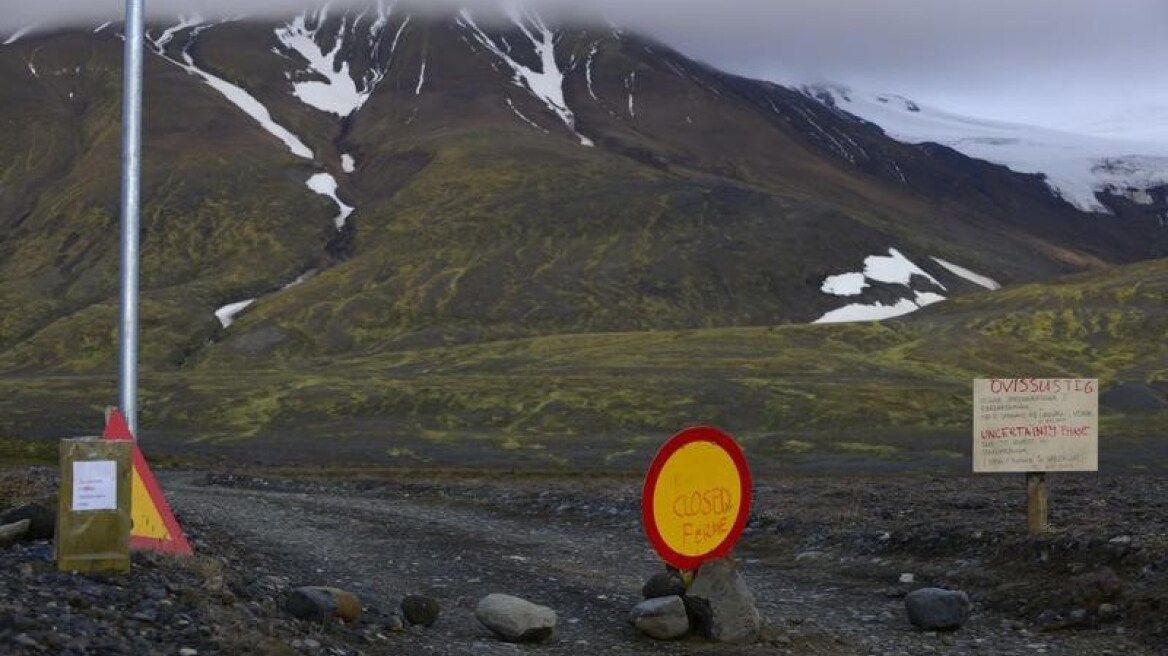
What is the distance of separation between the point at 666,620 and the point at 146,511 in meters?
5.88

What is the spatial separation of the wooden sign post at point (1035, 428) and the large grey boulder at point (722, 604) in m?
6.75

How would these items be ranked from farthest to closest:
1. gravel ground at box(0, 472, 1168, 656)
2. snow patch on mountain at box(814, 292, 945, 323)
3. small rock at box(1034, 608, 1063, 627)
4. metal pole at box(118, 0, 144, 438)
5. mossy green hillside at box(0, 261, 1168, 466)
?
snow patch on mountain at box(814, 292, 945, 323), mossy green hillside at box(0, 261, 1168, 466), small rock at box(1034, 608, 1063, 627), metal pole at box(118, 0, 144, 438), gravel ground at box(0, 472, 1168, 656)

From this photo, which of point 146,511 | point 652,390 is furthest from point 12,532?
point 652,390

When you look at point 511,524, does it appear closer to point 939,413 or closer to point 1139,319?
point 939,413

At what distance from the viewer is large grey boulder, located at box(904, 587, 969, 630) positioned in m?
16.4

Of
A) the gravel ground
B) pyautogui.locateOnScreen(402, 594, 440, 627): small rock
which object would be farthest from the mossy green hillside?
pyautogui.locateOnScreen(402, 594, 440, 627): small rock

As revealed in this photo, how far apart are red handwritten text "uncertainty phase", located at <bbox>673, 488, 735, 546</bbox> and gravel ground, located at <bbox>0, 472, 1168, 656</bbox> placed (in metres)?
1.16

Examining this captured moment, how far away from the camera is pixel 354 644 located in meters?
14.0

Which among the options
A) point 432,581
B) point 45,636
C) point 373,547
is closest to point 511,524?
point 373,547

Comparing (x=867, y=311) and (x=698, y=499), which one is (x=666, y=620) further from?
Answer: (x=867, y=311)

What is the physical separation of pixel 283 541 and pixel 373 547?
192cm

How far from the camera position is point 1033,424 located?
21.0 m

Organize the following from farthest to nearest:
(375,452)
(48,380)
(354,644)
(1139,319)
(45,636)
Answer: (1139,319), (48,380), (375,452), (354,644), (45,636)

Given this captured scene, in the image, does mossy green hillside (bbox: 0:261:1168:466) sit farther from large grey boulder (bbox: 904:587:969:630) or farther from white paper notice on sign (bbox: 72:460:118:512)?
white paper notice on sign (bbox: 72:460:118:512)
